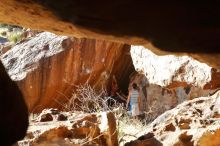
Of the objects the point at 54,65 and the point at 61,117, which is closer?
the point at 61,117

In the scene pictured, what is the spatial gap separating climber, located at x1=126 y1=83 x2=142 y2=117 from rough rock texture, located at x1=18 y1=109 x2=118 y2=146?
4724mm

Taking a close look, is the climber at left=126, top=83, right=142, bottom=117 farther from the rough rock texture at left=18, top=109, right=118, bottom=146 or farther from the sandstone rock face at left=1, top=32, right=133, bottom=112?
the rough rock texture at left=18, top=109, right=118, bottom=146

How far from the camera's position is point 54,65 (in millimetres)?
9828

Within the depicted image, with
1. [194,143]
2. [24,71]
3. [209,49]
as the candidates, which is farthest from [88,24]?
[24,71]

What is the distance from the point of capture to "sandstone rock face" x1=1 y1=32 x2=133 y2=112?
9594mm

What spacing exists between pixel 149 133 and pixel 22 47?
218 inches

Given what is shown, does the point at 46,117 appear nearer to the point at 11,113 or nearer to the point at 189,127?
the point at 189,127

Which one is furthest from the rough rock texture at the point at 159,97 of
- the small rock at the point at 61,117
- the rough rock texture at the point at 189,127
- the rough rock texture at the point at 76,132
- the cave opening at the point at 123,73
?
the rough rock texture at the point at 189,127

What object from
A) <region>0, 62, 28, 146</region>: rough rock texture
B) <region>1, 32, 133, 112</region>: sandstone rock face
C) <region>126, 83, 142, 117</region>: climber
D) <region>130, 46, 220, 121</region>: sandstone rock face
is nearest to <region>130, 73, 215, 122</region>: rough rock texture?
<region>126, 83, 142, 117</region>: climber

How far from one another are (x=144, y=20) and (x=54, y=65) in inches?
295

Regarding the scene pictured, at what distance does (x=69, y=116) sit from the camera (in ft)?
21.0

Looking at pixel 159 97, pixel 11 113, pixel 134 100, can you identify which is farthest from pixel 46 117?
pixel 134 100

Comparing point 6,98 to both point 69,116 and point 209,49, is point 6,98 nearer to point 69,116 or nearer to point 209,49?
point 209,49

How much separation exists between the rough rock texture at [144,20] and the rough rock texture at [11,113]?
57 cm
